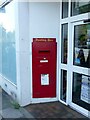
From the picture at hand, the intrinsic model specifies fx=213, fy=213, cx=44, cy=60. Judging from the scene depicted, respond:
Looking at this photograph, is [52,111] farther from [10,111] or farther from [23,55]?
[23,55]

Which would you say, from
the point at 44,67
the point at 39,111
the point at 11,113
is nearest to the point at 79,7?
the point at 44,67

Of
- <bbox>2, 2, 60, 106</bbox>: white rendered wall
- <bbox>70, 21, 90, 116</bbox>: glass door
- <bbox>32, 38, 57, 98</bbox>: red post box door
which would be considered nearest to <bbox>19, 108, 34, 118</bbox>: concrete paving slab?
<bbox>2, 2, 60, 106</bbox>: white rendered wall

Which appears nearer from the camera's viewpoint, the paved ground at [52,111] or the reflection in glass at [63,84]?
the paved ground at [52,111]

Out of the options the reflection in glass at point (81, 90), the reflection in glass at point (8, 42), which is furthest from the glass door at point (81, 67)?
the reflection in glass at point (8, 42)

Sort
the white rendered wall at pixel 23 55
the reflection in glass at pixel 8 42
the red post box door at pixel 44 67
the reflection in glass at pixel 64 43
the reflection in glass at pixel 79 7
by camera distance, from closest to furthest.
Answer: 1. the reflection in glass at pixel 79 7
2. the white rendered wall at pixel 23 55
3. the reflection in glass at pixel 64 43
4. the red post box door at pixel 44 67
5. the reflection in glass at pixel 8 42

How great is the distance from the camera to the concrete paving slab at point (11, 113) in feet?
17.0

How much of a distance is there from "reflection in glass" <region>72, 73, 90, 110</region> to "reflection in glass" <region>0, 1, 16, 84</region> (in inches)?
74.2

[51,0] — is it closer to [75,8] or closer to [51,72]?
[75,8]

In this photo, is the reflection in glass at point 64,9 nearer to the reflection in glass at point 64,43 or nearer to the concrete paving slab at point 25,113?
the reflection in glass at point 64,43

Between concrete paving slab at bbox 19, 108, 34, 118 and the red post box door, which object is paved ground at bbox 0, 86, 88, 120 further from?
the red post box door

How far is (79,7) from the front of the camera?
17.4 ft

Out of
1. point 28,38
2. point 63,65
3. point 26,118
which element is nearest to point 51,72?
point 63,65

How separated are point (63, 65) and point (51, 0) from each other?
5.94 ft

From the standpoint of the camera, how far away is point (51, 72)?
6055 millimetres
